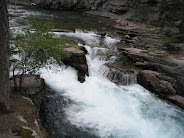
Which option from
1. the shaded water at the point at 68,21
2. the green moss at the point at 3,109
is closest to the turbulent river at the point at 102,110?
the green moss at the point at 3,109

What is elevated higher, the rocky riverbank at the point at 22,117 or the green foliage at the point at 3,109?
the green foliage at the point at 3,109

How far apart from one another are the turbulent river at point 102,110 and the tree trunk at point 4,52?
3.34m

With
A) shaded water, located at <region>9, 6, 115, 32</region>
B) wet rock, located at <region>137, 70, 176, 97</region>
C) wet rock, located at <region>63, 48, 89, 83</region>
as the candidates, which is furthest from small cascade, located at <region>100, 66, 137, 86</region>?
shaded water, located at <region>9, 6, 115, 32</region>

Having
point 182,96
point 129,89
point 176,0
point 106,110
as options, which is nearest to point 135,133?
point 106,110

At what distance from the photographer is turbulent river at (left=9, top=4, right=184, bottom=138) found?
9.05m

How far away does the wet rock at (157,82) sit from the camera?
13.3 metres

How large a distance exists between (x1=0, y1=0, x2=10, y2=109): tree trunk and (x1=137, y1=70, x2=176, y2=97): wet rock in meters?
11.2

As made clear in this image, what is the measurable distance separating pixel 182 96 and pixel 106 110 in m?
7.23

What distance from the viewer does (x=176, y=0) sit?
2723 centimetres

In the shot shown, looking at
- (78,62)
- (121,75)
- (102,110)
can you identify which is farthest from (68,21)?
(102,110)

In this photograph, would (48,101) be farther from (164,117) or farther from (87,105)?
(164,117)

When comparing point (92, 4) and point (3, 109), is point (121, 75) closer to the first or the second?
point (3, 109)

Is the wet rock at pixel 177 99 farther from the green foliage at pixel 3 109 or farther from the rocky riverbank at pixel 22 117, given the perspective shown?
the green foliage at pixel 3 109

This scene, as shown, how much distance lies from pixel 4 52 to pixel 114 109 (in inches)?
306
